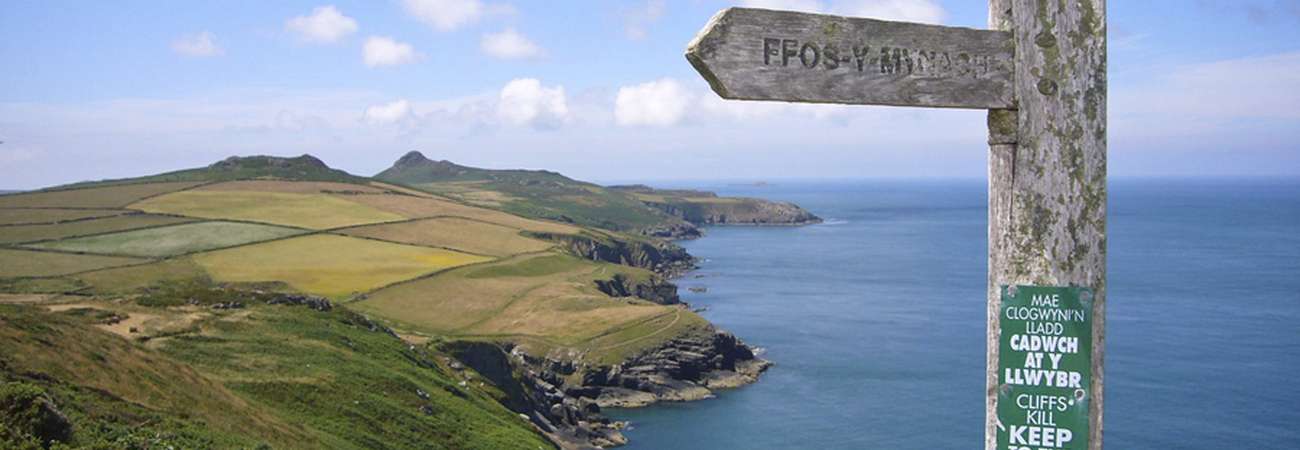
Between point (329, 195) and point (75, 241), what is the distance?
42.1m

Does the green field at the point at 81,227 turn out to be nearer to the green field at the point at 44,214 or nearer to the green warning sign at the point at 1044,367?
the green field at the point at 44,214

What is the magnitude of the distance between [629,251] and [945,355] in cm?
7161

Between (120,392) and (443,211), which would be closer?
(120,392)

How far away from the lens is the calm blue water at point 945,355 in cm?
5803

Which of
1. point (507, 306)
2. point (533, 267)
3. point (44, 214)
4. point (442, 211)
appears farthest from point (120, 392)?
point (442, 211)

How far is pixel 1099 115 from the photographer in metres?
4.66

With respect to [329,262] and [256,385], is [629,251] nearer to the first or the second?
[329,262]

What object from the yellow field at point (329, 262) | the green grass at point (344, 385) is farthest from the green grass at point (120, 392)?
the yellow field at point (329, 262)

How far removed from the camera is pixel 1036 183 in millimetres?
4621

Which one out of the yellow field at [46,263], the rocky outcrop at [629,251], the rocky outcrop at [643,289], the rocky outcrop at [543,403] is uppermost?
the yellow field at [46,263]

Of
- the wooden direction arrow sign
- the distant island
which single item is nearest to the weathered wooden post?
the wooden direction arrow sign

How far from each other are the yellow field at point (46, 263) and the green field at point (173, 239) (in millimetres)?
2750

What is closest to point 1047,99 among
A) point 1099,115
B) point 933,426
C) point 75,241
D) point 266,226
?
point 1099,115

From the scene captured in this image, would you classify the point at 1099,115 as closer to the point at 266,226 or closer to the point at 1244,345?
the point at 1244,345
